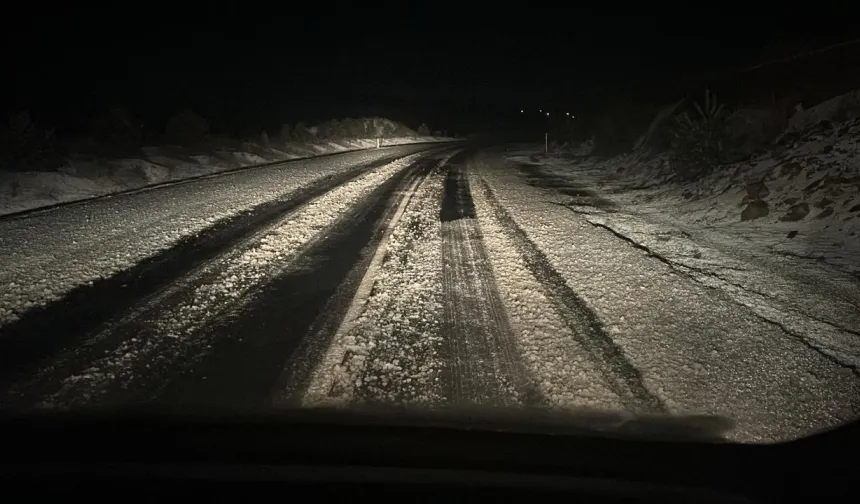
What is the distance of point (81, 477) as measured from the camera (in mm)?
3188

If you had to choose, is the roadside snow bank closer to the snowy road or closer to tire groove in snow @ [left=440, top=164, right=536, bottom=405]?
the snowy road

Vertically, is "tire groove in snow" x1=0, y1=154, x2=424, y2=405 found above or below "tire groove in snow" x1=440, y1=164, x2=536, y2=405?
above

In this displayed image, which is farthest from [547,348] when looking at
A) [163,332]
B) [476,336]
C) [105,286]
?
[105,286]

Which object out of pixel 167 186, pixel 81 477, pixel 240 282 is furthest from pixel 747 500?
pixel 167 186

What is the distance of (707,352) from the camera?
17.4 ft

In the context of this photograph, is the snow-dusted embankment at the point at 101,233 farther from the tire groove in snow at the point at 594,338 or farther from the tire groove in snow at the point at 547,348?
the tire groove in snow at the point at 594,338

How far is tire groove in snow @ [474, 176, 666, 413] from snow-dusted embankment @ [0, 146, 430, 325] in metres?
5.67

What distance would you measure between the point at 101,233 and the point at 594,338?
8.61 metres

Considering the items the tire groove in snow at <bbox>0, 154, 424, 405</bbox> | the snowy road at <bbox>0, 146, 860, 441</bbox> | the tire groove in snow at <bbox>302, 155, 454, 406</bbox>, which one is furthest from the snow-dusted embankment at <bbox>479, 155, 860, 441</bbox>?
the tire groove in snow at <bbox>0, 154, 424, 405</bbox>

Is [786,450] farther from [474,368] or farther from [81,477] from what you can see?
[81,477]

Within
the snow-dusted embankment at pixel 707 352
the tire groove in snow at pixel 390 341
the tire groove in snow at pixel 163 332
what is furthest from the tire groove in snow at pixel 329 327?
the snow-dusted embankment at pixel 707 352

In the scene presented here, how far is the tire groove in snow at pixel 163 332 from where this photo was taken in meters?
4.65

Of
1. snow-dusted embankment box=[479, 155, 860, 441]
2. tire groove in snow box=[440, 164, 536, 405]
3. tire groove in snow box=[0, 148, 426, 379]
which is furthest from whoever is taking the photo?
tire groove in snow box=[0, 148, 426, 379]

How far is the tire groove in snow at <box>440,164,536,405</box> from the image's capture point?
4.60m
